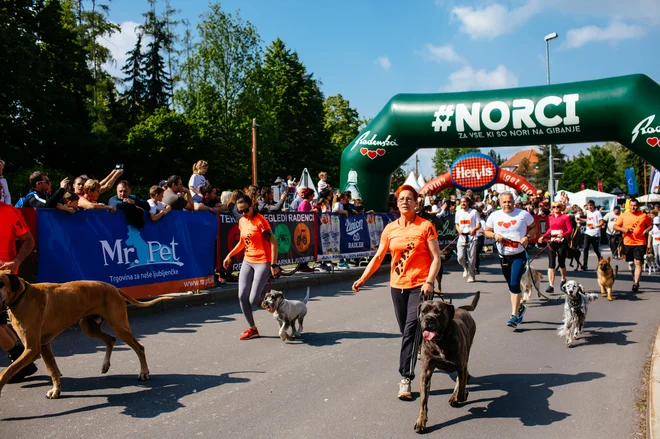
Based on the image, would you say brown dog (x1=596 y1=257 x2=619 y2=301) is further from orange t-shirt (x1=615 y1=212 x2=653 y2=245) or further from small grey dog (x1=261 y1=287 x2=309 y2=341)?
small grey dog (x1=261 y1=287 x2=309 y2=341)

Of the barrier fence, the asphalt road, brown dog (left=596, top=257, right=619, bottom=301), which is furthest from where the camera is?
brown dog (left=596, top=257, right=619, bottom=301)

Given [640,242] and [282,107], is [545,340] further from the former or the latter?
[282,107]

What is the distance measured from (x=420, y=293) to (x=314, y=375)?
1494 millimetres

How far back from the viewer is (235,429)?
4.30 metres

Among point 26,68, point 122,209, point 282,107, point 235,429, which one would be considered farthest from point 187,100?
point 235,429

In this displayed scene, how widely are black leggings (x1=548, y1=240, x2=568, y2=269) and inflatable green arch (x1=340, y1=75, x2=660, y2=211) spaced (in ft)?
11.8

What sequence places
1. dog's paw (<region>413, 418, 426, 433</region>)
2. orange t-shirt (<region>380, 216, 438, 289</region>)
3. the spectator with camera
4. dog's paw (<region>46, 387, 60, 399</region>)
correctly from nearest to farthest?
dog's paw (<region>413, 418, 426, 433</region>), dog's paw (<region>46, 387, 60, 399</region>), orange t-shirt (<region>380, 216, 438, 289</region>), the spectator with camera

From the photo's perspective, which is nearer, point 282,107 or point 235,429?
point 235,429

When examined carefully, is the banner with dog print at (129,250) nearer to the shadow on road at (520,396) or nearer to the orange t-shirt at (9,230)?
the orange t-shirt at (9,230)

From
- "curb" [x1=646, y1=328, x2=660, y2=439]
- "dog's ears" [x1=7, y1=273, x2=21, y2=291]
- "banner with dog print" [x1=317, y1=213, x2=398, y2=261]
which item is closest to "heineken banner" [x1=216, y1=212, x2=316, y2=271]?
"banner with dog print" [x1=317, y1=213, x2=398, y2=261]

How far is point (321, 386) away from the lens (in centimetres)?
540

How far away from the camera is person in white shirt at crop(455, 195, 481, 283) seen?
45.4ft

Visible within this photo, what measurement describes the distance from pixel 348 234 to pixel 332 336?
332 inches

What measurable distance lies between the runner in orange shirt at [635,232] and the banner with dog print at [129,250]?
9.14 meters
